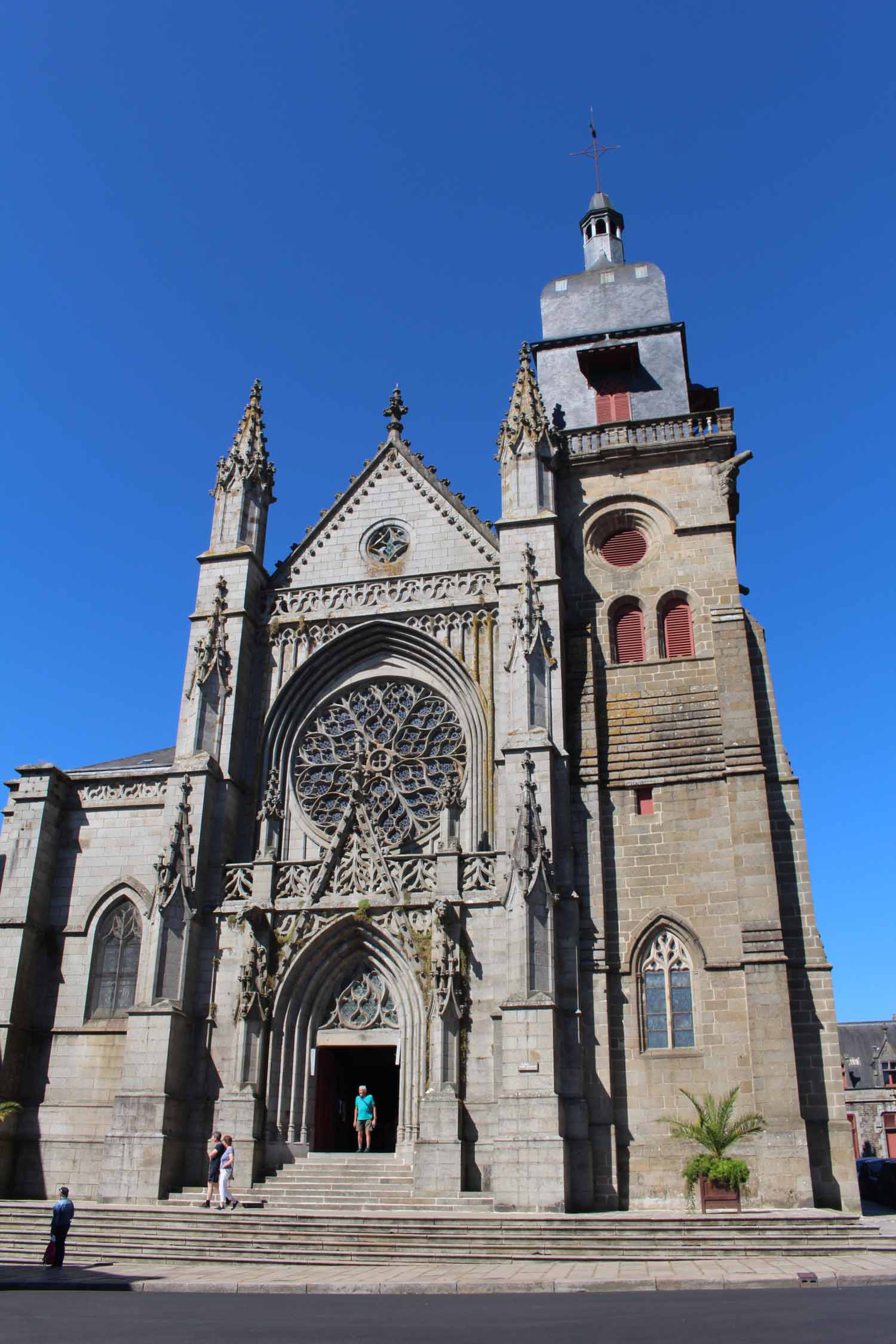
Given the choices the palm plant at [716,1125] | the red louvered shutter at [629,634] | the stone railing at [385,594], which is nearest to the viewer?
the palm plant at [716,1125]

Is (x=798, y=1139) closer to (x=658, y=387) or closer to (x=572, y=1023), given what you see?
(x=572, y=1023)

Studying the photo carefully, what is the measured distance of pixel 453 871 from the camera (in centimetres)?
1883

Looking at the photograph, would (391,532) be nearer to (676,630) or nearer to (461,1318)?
(676,630)

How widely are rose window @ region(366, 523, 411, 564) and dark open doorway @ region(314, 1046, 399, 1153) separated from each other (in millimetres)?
10537

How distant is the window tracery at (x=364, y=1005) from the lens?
63.0 ft

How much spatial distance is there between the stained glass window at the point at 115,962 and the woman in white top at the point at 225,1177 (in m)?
5.32

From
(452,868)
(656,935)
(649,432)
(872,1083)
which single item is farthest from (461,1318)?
(872,1083)

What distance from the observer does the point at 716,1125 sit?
17234 millimetres

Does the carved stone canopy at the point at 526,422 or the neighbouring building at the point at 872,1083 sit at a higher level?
the carved stone canopy at the point at 526,422

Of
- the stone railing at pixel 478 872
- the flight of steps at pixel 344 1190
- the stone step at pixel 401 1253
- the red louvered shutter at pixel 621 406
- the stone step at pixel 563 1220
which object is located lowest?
the stone step at pixel 401 1253

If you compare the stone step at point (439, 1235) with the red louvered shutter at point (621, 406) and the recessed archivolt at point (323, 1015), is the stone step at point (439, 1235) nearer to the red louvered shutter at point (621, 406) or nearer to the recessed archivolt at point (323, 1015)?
the recessed archivolt at point (323, 1015)

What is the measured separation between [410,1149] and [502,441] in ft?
47.7

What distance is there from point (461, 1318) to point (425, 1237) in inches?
217

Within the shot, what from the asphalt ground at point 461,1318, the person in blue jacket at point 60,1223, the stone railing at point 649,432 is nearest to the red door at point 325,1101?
the person in blue jacket at point 60,1223
